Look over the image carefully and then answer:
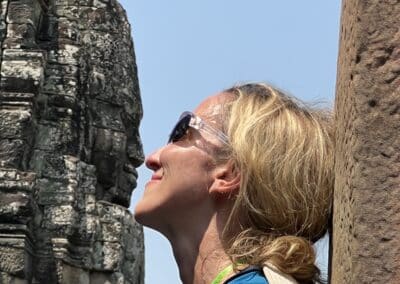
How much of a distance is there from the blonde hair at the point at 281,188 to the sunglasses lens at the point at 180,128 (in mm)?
129

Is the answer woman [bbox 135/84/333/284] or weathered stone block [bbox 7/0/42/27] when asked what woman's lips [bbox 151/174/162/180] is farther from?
weathered stone block [bbox 7/0/42/27]

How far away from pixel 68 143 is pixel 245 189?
10933 millimetres

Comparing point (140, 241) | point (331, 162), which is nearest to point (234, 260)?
point (331, 162)

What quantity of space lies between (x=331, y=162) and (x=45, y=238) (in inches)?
412

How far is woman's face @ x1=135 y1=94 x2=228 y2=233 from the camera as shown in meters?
2.74

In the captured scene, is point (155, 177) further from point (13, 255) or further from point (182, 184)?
point (13, 255)

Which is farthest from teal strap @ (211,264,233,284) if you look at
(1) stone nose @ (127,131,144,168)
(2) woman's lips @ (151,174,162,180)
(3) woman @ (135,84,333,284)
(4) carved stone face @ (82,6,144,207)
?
(1) stone nose @ (127,131,144,168)

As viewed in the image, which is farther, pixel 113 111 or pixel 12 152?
pixel 113 111

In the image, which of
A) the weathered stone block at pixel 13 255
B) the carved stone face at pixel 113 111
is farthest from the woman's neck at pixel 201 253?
the carved stone face at pixel 113 111

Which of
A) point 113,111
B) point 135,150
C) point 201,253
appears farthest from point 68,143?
point 201,253

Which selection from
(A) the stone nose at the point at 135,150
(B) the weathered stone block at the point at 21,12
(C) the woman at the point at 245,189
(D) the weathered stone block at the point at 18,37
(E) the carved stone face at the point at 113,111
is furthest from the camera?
(A) the stone nose at the point at 135,150

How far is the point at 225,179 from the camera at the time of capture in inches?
109

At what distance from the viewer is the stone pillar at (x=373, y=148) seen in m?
2.06

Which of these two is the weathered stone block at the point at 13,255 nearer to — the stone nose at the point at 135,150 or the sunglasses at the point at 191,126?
the stone nose at the point at 135,150
